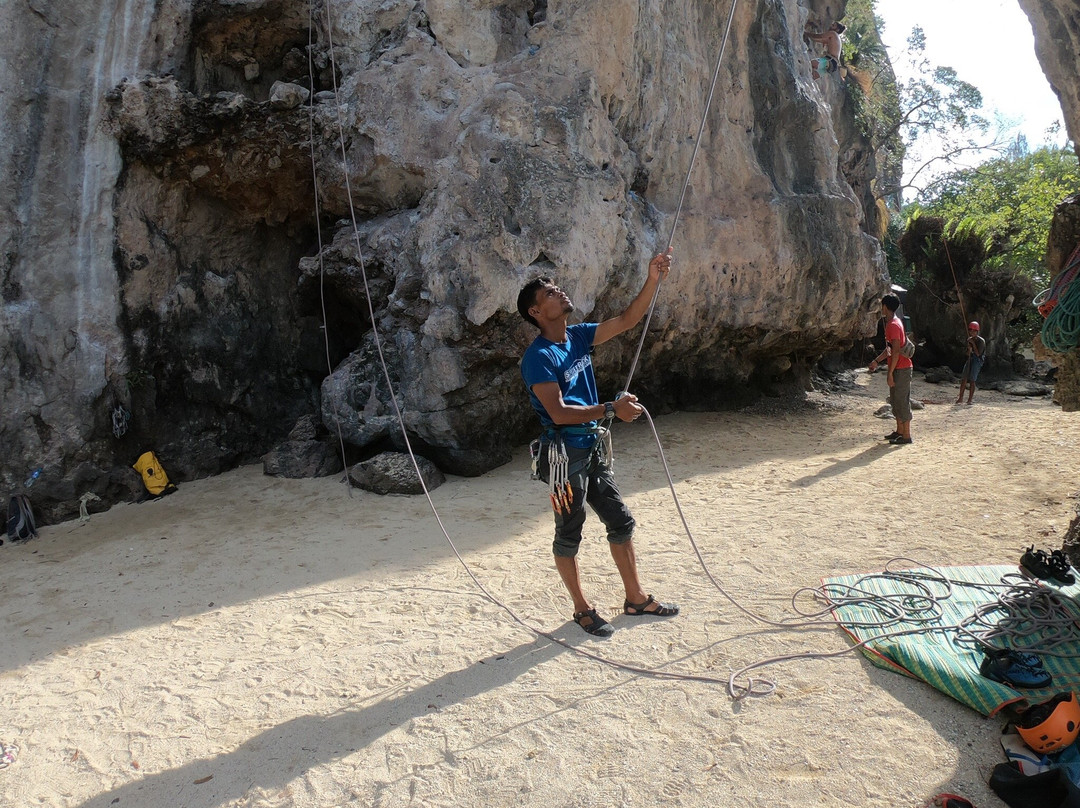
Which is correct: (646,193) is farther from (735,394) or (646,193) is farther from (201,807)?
(201,807)

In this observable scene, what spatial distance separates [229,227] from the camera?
777 cm

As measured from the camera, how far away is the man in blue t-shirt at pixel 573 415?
3.12m

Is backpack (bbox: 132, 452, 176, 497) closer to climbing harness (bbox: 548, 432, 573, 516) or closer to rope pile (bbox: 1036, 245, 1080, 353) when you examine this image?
climbing harness (bbox: 548, 432, 573, 516)

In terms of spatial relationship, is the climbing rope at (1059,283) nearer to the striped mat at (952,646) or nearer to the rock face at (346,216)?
the striped mat at (952,646)

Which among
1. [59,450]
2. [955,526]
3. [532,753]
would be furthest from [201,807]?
[59,450]

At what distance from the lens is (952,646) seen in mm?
2984

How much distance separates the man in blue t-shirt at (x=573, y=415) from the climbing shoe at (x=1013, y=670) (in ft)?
4.81

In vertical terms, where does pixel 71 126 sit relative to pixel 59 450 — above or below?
above

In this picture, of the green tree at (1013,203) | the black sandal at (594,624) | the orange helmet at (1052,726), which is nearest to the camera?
the orange helmet at (1052,726)

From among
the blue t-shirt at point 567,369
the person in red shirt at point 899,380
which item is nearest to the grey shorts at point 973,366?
the person in red shirt at point 899,380

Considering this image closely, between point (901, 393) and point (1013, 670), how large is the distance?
499 cm

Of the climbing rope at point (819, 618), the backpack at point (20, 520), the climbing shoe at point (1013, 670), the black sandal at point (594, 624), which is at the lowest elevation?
the backpack at point (20, 520)

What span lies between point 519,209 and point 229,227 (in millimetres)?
3355

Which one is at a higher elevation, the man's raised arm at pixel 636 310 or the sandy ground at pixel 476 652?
the man's raised arm at pixel 636 310
